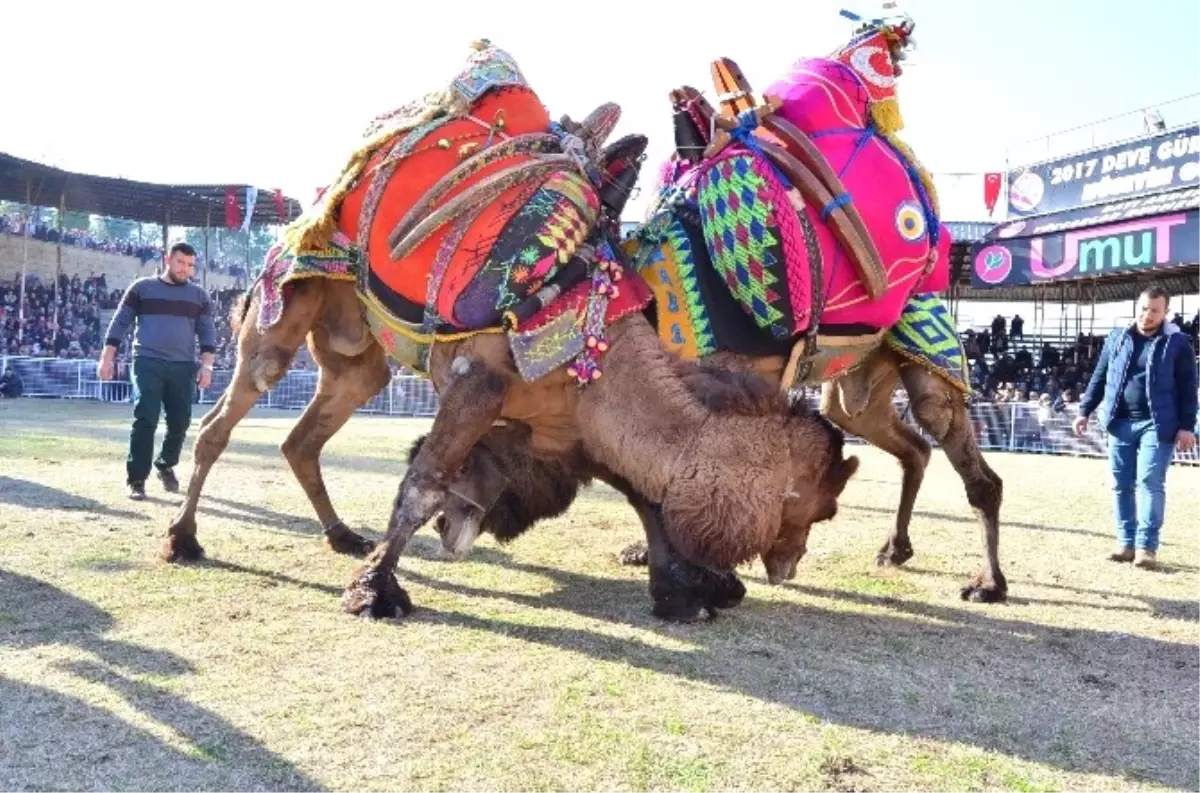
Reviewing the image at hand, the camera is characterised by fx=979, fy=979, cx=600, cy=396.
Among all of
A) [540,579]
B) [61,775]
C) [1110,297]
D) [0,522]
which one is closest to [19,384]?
[0,522]

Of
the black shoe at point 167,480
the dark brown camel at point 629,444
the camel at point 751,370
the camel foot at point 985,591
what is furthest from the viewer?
the black shoe at point 167,480

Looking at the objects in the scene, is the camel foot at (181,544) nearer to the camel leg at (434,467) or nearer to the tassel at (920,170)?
the camel leg at (434,467)

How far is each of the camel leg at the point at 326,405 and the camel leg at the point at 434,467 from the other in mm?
1631

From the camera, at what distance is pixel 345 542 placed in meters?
5.94

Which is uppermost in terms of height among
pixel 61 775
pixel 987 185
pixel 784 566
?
pixel 987 185

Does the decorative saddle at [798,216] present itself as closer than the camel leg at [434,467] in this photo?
No

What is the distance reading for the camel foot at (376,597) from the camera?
4.43 meters

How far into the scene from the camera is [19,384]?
25.1 meters

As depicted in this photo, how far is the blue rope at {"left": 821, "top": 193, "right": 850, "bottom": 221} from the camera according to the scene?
4879 mm

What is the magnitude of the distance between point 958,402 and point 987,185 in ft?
70.1

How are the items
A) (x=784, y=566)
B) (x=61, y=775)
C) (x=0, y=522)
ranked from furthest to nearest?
(x=0, y=522)
(x=784, y=566)
(x=61, y=775)

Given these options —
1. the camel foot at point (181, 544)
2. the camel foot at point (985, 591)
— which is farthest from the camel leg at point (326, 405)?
the camel foot at point (985, 591)

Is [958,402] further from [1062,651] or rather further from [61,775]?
[61,775]

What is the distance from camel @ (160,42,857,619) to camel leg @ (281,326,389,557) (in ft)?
1.78
